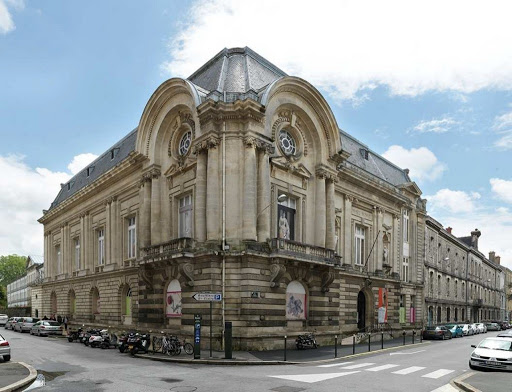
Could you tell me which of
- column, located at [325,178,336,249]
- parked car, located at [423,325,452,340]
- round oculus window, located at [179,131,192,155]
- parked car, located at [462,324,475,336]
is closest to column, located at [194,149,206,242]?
round oculus window, located at [179,131,192,155]

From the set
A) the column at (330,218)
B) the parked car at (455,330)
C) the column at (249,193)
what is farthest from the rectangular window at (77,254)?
the parked car at (455,330)

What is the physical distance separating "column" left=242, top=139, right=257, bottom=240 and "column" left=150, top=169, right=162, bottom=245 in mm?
8049

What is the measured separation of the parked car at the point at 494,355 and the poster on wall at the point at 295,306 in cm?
1167

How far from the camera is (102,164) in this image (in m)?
48.1

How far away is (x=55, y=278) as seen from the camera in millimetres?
55469

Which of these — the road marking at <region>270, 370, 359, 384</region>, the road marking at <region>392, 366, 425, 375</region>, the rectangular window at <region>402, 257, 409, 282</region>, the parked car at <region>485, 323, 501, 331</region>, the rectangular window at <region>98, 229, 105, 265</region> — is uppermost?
the rectangular window at <region>98, 229, 105, 265</region>

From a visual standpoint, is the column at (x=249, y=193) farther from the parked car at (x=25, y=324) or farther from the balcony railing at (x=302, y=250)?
the parked car at (x=25, y=324)

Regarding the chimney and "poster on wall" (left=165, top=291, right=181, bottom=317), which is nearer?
"poster on wall" (left=165, top=291, right=181, bottom=317)

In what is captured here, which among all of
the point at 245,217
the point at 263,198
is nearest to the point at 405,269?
the point at 263,198

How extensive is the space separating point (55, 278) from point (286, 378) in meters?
46.5

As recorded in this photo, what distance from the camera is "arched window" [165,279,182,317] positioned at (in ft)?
95.2

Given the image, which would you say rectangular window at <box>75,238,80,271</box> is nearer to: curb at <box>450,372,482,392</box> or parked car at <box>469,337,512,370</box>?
parked car at <box>469,337,512,370</box>

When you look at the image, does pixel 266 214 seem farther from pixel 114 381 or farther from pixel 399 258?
pixel 399 258

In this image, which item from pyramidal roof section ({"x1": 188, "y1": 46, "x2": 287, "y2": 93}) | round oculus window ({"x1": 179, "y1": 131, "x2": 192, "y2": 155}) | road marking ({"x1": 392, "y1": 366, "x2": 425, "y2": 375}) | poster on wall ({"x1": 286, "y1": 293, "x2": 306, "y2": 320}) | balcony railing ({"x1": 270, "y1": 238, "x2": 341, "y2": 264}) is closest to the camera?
road marking ({"x1": 392, "y1": 366, "x2": 425, "y2": 375})
